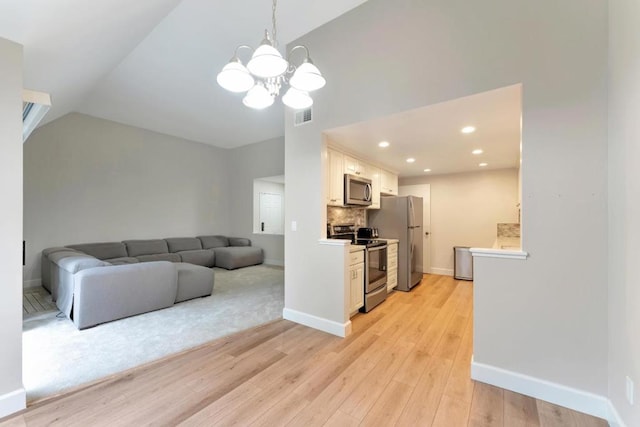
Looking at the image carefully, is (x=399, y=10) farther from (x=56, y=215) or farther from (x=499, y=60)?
(x=56, y=215)

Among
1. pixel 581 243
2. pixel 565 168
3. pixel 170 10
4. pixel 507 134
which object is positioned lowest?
pixel 581 243

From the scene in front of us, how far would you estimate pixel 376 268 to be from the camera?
375 cm

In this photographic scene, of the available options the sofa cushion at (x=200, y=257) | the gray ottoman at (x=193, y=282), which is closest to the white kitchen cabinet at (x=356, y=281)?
the gray ottoman at (x=193, y=282)

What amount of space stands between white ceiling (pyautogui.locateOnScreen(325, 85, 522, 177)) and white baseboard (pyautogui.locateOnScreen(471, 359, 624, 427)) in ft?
7.09

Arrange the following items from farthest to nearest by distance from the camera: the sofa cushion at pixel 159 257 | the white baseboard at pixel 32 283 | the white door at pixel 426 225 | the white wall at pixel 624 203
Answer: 1. the white door at pixel 426 225
2. the sofa cushion at pixel 159 257
3. the white baseboard at pixel 32 283
4. the white wall at pixel 624 203

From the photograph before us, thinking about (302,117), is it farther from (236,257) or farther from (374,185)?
(236,257)

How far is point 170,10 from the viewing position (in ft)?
9.20

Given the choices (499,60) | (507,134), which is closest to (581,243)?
(499,60)

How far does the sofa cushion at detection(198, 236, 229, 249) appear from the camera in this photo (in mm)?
6893

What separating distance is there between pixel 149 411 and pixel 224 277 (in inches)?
154

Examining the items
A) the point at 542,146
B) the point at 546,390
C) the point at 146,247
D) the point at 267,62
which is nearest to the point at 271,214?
the point at 146,247

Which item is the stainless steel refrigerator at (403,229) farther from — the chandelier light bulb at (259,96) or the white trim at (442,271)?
the chandelier light bulb at (259,96)

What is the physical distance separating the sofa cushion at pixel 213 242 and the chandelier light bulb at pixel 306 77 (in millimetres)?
6097

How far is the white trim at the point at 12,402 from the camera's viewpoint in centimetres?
162
